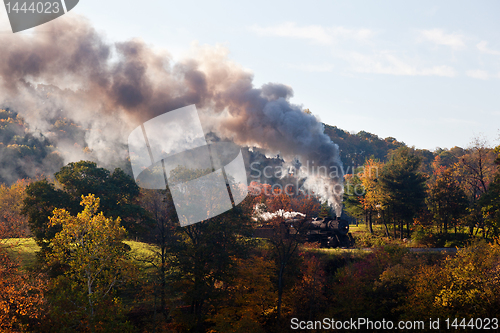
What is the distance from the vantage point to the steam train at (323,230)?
3005 centimetres

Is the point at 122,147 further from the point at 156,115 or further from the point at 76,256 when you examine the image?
the point at 76,256

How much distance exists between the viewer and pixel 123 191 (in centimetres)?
3036

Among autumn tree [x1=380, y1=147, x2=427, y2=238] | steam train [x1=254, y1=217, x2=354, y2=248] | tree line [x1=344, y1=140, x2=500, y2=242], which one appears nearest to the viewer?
steam train [x1=254, y1=217, x2=354, y2=248]

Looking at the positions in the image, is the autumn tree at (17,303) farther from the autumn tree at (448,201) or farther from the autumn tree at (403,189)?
the autumn tree at (448,201)

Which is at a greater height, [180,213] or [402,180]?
[180,213]

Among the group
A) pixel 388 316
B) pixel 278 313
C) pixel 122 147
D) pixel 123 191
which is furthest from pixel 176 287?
pixel 122 147

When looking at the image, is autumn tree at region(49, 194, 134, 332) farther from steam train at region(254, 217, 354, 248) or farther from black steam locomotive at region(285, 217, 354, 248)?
black steam locomotive at region(285, 217, 354, 248)

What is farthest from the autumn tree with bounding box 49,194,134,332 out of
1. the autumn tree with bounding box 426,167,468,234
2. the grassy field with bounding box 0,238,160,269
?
the autumn tree with bounding box 426,167,468,234

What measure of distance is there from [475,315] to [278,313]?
11361 mm

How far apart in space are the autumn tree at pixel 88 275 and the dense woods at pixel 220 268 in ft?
0.22

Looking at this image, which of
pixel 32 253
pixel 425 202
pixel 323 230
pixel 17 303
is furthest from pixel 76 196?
pixel 425 202

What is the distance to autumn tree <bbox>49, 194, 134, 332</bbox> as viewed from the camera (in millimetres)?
15695

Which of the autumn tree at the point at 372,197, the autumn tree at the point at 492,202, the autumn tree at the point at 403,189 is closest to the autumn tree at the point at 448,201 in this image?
the autumn tree at the point at 403,189

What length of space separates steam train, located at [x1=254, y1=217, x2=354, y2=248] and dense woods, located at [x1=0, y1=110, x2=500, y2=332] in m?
0.74
